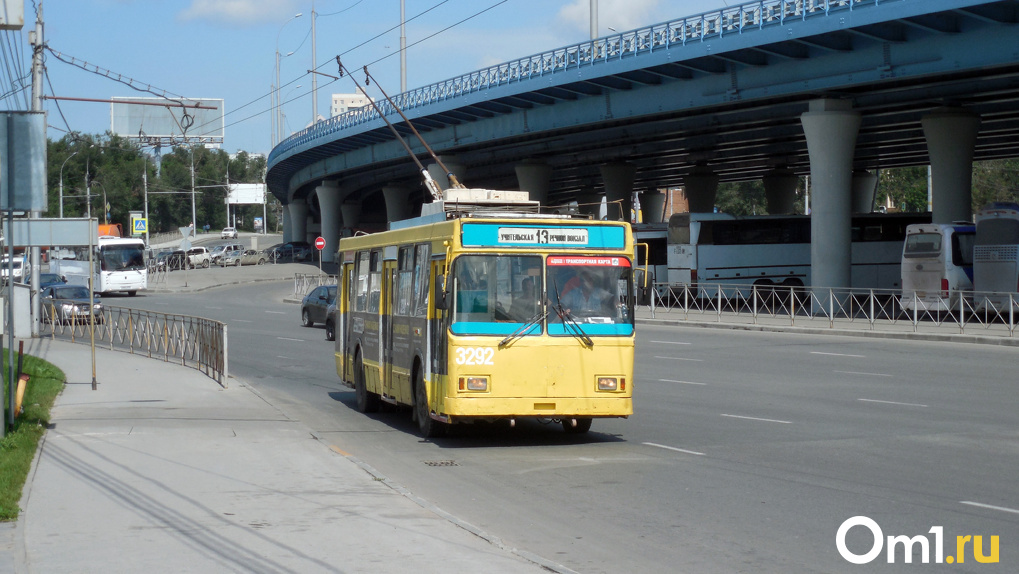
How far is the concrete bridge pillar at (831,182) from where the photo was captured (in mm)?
37625

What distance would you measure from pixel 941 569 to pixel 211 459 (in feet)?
24.1

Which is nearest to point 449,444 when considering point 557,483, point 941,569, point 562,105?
point 557,483

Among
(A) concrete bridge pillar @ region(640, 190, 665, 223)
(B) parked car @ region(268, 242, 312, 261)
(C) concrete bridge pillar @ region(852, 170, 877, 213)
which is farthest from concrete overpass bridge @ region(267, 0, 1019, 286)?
(B) parked car @ region(268, 242, 312, 261)

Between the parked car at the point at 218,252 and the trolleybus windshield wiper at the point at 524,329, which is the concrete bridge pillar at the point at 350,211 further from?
the trolleybus windshield wiper at the point at 524,329

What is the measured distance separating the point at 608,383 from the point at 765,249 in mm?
35360

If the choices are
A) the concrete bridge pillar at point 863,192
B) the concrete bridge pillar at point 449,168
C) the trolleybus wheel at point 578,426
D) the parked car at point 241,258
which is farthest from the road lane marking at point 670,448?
the parked car at point 241,258

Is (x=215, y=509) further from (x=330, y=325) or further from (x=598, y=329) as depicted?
(x=330, y=325)

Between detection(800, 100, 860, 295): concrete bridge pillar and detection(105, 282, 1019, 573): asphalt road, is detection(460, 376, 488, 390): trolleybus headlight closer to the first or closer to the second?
detection(105, 282, 1019, 573): asphalt road

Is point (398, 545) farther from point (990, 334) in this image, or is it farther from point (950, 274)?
point (950, 274)

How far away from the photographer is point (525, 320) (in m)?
12.6

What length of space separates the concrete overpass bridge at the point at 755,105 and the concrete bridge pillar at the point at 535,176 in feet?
0.27

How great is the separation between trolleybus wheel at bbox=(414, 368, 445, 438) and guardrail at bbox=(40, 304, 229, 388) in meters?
6.62

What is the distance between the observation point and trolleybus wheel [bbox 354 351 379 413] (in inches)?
643

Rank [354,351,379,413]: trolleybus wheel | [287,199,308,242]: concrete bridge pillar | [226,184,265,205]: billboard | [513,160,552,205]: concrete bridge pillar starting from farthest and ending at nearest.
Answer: [226,184,265,205]: billboard < [287,199,308,242]: concrete bridge pillar < [513,160,552,205]: concrete bridge pillar < [354,351,379,413]: trolleybus wheel
